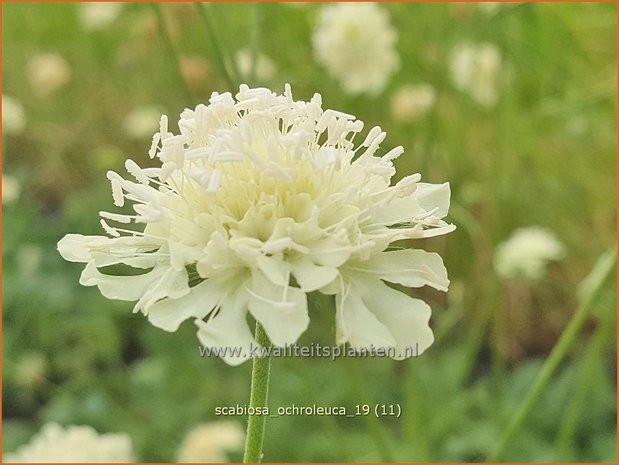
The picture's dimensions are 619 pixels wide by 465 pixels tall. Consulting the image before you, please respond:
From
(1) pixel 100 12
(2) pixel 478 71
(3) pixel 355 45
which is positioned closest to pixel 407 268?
(3) pixel 355 45

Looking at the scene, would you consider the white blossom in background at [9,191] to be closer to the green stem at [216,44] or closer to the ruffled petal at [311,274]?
the green stem at [216,44]

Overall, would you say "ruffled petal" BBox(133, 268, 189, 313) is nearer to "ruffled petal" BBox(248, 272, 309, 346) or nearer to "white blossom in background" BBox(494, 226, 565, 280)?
"ruffled petal" BBox(248, 272, 309, 346)

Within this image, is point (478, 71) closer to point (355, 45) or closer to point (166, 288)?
point (355, 45)

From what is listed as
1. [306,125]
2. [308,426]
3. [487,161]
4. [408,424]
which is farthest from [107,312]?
[306,125]

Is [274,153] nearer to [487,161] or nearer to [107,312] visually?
[107,312]

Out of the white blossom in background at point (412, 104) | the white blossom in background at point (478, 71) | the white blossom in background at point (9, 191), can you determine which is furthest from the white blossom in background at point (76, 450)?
the white blossom in background at point (478, 71)

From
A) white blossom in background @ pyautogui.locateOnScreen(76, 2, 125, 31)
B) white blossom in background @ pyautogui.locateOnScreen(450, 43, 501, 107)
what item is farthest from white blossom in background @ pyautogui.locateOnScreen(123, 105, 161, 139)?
Result: white blossom in background @ pyautogui.locateOnScreen(450, 43, 501, 107)
